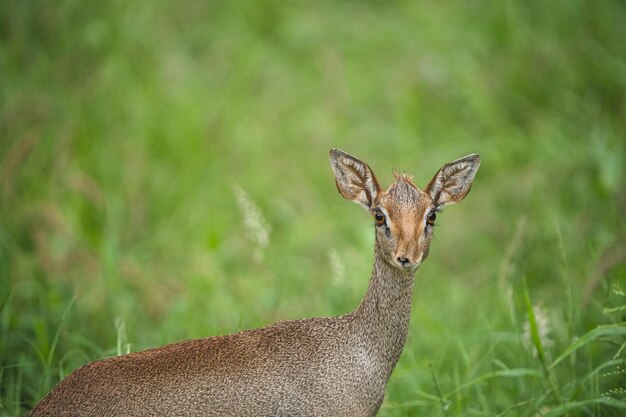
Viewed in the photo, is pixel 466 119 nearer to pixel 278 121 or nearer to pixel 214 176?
pixel 278 121

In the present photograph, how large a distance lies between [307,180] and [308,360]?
4.12m

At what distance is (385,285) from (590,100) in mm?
→ 4170

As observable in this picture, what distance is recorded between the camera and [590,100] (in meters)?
6.90

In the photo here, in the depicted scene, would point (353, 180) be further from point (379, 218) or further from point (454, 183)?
point (454, 183)

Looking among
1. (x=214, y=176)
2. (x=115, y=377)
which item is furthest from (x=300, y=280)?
(x=115, y=377)

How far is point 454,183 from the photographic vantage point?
3.49 m

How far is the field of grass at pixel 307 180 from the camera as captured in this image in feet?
15.0

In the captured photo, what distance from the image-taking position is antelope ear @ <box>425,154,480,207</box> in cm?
345

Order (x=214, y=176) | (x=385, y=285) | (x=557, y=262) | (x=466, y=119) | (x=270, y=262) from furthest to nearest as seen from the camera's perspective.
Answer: (x=466, y=119) → (x=214, y=176) → (x=270, y=262) → (x=557, y=262) → (x=385, y=285)

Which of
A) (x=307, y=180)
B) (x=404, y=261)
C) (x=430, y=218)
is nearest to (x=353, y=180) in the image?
(x=430, y=218)

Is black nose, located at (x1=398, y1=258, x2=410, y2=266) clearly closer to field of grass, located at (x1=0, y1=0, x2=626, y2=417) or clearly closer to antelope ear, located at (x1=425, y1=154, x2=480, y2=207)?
antelope ear, located at (x1=425, y1=154, x2=480, y2=207)

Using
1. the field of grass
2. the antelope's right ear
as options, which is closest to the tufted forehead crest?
the antelope's right ear

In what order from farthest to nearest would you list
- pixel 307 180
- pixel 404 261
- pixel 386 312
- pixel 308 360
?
pixel 307 180
pixel 386 312
pixel 308 360
pixel 404 261

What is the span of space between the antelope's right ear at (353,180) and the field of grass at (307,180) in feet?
3.17
